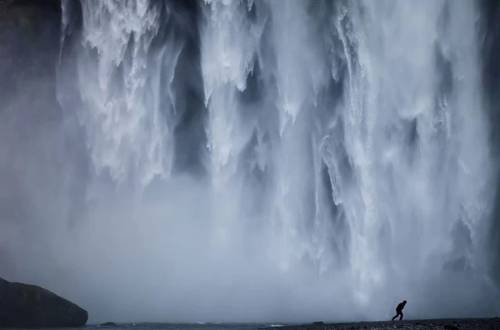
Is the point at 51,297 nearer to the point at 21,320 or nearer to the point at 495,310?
the point at 21,320

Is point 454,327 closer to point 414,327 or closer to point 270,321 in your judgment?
point 414,327

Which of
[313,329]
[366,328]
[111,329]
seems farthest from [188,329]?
[366,328]

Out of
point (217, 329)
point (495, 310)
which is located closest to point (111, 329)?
point (217, 329)

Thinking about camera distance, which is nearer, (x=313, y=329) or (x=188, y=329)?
(x=313, y=329)

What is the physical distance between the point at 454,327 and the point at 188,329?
1181 inches

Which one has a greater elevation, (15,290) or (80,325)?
(15,290)

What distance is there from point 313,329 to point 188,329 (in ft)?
71.8

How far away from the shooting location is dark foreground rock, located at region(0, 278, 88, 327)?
205 feet

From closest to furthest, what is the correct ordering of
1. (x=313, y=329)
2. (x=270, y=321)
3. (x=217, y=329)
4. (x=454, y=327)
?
(x=454, y=327) < (x=313, y=329) < (x=217, y=329) < (x=270, y=321)

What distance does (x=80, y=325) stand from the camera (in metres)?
64.2

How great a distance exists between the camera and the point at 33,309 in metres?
63.5

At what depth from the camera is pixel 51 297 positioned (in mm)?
64500

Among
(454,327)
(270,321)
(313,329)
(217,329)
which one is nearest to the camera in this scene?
(454,327)

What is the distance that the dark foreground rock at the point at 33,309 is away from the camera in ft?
205
